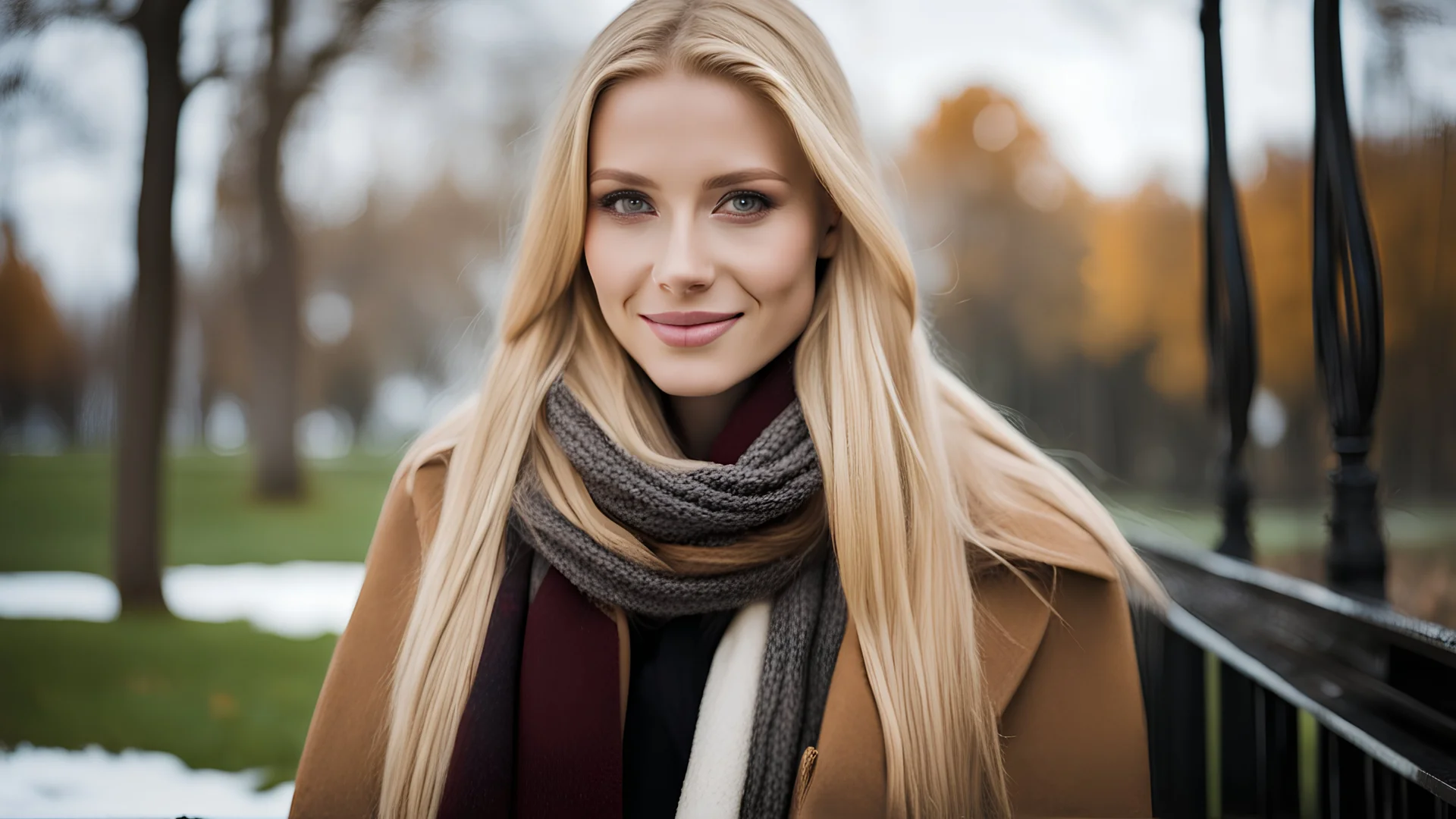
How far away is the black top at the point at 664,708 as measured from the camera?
1832 mm

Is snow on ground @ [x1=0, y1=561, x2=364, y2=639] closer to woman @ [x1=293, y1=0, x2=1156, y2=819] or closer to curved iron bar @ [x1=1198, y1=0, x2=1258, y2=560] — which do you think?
woman @ [x1=293, y1=0, x2=1156, y2=819]

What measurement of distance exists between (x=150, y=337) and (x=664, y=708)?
14.0ft

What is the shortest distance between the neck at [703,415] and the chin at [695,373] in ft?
0.66

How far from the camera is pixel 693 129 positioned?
178 centimetres

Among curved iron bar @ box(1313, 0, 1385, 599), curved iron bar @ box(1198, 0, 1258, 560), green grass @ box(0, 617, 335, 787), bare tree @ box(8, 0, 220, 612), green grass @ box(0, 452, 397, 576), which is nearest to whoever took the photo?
curved iron bar @ box(1313, 0, 1385, 599)

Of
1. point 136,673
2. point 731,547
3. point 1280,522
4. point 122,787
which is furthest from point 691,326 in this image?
point 1280,522

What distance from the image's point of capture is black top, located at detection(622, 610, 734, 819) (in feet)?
6.01

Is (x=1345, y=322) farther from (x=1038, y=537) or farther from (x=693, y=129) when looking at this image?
(x=693, y=129)

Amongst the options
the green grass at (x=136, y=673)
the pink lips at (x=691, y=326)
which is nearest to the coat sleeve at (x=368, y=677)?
the pink lips at (x=691, y=326)

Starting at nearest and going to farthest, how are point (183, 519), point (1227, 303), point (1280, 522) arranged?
1. point (1227, 303)
2. point (183, 519)
3. point (1280, 522)

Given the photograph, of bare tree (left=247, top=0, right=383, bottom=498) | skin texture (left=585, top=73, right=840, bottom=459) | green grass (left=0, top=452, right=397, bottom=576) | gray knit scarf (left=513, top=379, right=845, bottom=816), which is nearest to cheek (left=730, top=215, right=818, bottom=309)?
skin texture (left=585, top=73, right=840, bottom=459)

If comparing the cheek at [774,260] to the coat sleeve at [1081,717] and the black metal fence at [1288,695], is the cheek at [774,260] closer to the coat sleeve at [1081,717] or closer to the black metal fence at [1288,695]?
the coat sleeve at [1081,717]

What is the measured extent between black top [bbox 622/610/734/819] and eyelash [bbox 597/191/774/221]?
2.48ft

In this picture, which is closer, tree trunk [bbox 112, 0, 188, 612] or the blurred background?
the blurred background
